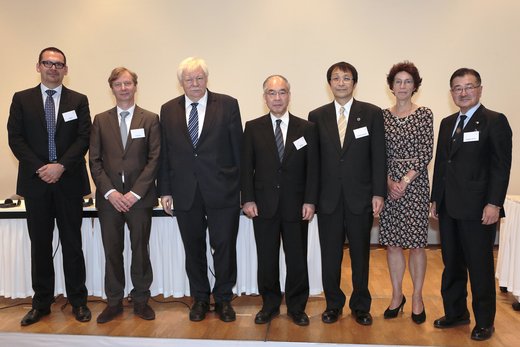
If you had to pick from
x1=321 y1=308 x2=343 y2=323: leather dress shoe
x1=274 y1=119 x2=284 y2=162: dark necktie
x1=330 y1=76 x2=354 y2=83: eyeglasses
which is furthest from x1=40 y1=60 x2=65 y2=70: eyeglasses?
x1=321 y1=308 x2=343 y2=323: leather dress shoe

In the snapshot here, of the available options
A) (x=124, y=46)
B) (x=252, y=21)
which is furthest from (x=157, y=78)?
(x=252, y=21)

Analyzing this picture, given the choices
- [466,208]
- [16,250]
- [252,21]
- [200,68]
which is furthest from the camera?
[252,21]

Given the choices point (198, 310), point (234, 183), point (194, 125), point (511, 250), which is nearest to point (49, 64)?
point (194, 125)

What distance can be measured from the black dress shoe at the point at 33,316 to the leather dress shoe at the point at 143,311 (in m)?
0.63

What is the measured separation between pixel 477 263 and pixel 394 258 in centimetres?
55

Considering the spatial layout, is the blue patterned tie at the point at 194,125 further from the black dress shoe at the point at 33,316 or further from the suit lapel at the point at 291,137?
the black dress shoe at the point at 33,316

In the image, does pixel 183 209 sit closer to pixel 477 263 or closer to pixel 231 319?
pixel 231 319

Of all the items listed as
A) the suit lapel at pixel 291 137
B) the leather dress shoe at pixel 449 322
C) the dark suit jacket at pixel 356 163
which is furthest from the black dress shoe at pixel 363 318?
the suit lapel at pixel 291 137

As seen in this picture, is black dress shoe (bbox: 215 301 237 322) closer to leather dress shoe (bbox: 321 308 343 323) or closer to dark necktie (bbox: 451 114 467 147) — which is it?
leather dress shoe (bbox: 321 308 343 323)

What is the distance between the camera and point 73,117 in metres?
3.35

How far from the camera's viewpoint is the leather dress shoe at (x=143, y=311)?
3.40 m

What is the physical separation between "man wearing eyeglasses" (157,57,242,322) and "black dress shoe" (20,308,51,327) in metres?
1.04

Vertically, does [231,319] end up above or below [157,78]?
below

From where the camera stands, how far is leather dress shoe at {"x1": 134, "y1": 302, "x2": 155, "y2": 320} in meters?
3.40
